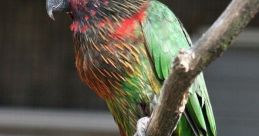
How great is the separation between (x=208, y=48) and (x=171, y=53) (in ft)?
2.23

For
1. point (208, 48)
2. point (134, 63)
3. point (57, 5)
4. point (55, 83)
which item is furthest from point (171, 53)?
point (55, 83)

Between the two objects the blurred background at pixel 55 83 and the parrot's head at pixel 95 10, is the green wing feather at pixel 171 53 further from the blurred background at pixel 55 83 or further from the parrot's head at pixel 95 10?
the blurred background at pixel 55 83

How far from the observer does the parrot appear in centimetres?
217

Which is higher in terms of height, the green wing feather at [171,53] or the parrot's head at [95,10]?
the parrot's head at [95,10]

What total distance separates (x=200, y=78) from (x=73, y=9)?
46 centimetres

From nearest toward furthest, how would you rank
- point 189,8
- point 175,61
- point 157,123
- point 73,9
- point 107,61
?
point 175,61 → point 157,123 → point 107,61 → point 73,9 → point 189,8

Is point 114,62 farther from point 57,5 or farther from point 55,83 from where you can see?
point 55,83

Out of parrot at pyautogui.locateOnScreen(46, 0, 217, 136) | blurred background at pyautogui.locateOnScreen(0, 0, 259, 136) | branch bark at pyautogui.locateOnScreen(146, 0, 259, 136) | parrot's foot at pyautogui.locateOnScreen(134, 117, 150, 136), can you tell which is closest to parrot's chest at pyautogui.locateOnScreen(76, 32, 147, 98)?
parrot at pyautogui.locateOnScreen(46, 0, 217, 136)

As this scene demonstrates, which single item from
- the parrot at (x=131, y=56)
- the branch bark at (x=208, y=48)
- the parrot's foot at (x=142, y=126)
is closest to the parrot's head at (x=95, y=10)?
the parrot at (x=131, y=56)

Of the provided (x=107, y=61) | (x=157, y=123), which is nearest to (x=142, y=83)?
(x=107, y=61)

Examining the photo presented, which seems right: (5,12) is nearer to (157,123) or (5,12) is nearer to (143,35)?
(143,35)

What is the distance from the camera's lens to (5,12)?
473 cm

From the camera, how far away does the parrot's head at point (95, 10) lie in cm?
225

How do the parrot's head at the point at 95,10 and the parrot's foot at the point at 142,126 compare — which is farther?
the parrot's head at the point at 95,10
